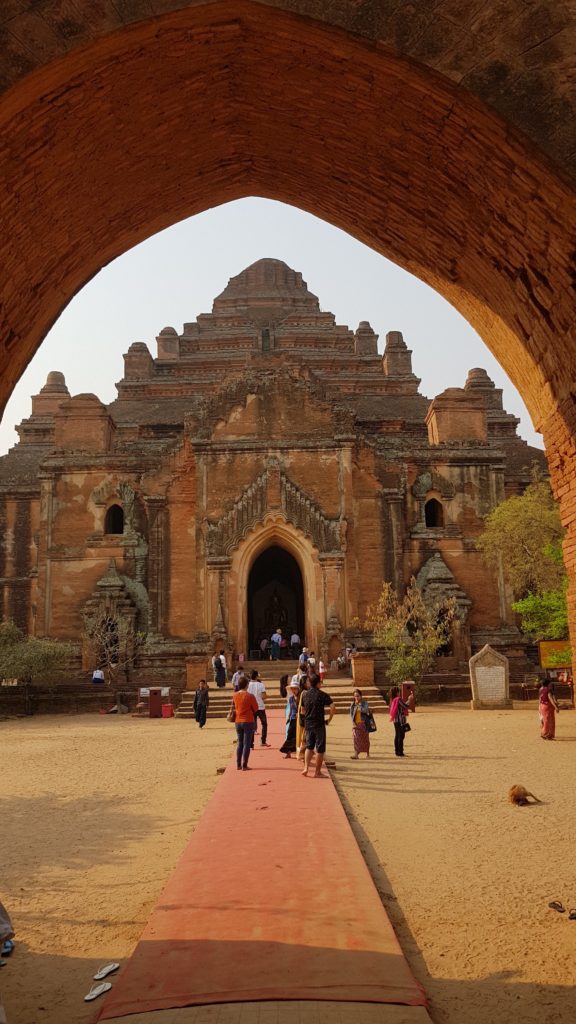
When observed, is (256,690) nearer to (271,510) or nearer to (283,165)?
(283,165)

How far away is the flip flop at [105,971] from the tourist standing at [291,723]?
7.71 m

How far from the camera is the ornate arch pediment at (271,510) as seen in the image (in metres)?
24.2

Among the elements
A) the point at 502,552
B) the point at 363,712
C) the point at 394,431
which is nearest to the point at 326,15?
the point at 363,712

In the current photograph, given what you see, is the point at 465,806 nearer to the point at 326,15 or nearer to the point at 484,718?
the point at 326,15

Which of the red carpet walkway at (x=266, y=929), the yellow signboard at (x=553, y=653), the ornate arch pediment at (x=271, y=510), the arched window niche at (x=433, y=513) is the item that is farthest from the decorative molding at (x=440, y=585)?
the red carpet walkway at (x=266, y=929)

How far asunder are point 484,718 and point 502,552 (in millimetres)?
6936

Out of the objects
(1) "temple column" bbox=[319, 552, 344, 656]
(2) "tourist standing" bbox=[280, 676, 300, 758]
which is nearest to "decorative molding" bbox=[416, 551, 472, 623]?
(1) "temple column" bbox=[319, 552, 344, 656]

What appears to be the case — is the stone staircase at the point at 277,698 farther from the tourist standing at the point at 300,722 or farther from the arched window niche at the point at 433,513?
the arched window niche at the point at 433,513

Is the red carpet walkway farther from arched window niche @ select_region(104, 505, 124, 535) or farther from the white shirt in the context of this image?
arched window niche @ select_region(104, 505, 124, 535)

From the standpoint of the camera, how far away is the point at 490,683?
19672 millimetres

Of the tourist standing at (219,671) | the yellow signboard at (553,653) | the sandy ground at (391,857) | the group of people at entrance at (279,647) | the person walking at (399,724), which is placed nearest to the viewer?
the sandy ground at (391,857)

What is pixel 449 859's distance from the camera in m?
6.67

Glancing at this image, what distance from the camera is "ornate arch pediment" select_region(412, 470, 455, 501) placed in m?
26.0

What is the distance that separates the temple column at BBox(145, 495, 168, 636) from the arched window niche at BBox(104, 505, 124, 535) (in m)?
1.61
